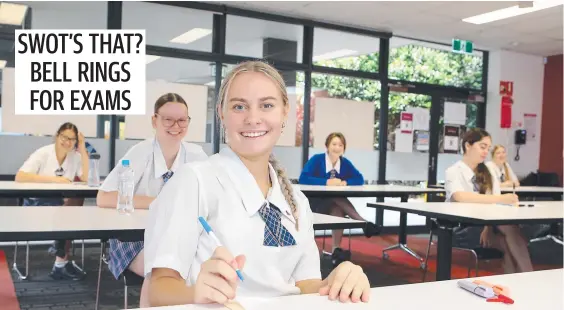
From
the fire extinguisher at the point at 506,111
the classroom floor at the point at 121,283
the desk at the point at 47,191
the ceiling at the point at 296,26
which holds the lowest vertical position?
the classroom floor at the point at 121,283

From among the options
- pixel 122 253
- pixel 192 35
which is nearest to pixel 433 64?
pixel 192 35

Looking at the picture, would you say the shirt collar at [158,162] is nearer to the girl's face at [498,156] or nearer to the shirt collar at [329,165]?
the shirt collar at [329,165]

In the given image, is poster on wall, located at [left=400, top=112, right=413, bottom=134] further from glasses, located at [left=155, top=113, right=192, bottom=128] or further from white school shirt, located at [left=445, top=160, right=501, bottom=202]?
glasses, located at [left=155, top=113, right=192, bottom=128]

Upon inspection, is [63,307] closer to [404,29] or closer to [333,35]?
[333,35]

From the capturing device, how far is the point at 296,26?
7.00 metres

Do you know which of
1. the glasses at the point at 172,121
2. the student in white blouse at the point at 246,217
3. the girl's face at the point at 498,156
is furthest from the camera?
the girl's face at the point at 498,156

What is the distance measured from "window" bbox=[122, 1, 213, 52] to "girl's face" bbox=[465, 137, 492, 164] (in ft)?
11.2

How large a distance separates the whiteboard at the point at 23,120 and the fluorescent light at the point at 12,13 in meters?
0.51

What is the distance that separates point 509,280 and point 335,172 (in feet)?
14.0

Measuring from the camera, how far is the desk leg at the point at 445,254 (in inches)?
133

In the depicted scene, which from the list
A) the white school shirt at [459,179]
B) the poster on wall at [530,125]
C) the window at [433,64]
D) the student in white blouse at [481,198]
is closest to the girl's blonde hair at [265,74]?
the student in white blouse at [481,198]

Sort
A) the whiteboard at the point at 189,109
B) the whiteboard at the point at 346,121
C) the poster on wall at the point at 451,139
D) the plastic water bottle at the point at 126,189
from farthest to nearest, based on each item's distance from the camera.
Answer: the poster on wall at the point at 451,139
the whiteboard at the point at 346,121
the whiteboard at the point at 189,109
the plastic water bottle at the point at 126,189

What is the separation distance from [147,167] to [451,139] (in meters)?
6.49

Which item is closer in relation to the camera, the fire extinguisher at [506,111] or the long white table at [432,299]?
the long white table at [432,299]
